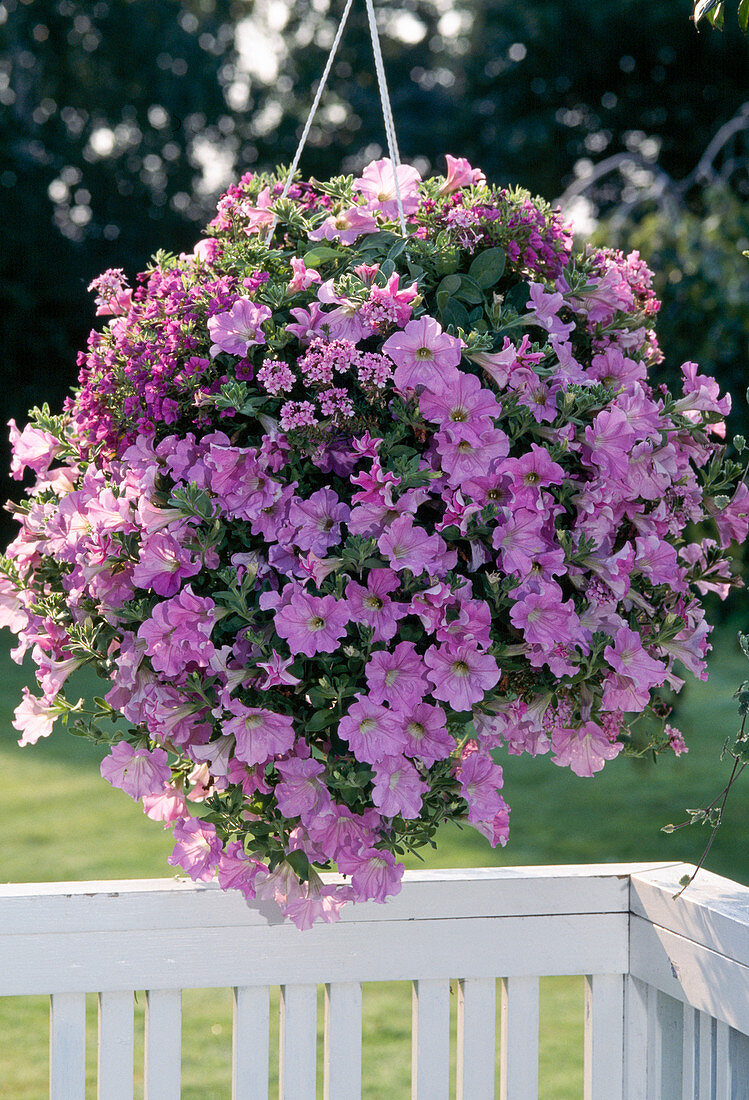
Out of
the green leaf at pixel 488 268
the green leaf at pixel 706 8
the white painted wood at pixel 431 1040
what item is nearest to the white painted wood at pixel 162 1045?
the white painted wood at pixel 431 1040

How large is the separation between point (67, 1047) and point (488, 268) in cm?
92

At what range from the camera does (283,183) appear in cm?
120

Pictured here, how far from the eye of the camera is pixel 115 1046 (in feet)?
4.08

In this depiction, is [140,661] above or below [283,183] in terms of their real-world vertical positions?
below

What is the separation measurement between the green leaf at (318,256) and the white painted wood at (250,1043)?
783mm

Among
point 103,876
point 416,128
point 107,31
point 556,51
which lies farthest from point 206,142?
point 103,876

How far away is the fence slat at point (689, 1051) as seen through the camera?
1252 mm

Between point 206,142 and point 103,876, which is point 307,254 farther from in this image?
point 206,142

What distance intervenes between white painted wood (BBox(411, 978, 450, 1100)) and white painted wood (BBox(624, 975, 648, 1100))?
0.73 feet

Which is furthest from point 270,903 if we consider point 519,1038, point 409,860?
point 409,860

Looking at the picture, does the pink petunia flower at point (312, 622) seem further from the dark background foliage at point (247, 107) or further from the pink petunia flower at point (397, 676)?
the dark background foliage at point (247, 107)

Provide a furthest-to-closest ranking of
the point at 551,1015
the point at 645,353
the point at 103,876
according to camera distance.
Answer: the point at 103,876 → the point at 551,1015 → the point at 645,353

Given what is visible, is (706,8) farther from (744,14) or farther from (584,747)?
(584,747)

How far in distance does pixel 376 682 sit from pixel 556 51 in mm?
13160
